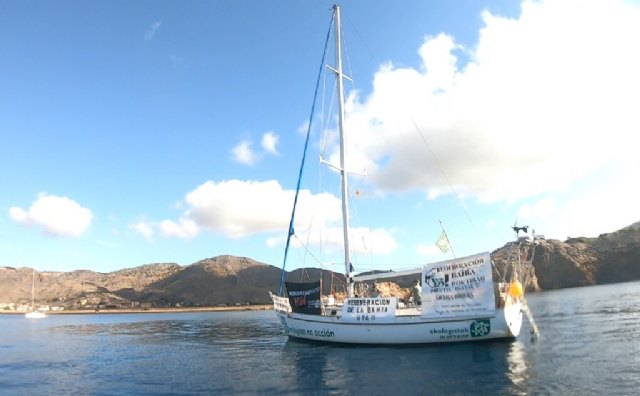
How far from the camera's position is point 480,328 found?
92.5 ft

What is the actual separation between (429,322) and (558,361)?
793 cm

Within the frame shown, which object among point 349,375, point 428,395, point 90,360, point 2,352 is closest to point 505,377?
point 428,395

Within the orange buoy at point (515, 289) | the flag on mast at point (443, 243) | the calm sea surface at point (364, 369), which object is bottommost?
the calm sea surface at point (364, 369)

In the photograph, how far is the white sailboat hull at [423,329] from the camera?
92.4ft

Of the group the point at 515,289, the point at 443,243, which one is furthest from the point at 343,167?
the point at 515,289

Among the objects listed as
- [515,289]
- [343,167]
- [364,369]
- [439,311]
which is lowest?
[364,369]

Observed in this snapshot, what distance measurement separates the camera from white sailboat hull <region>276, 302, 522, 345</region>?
92.4 ft

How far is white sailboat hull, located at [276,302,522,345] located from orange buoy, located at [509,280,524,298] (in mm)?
825

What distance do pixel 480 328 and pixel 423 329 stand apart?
3.49 meters

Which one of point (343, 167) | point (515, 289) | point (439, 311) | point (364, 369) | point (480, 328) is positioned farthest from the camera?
point (343, 167)

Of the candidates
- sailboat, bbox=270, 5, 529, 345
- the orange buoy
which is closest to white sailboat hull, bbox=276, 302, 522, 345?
sailboat, bbox=270, 5, 529, 345

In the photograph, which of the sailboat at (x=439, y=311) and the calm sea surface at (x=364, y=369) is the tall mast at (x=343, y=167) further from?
the calm sea surface at (x=364, y=369)

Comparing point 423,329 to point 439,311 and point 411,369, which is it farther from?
point 411,369

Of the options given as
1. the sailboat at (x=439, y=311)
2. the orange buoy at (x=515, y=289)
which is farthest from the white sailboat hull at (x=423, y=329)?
the orange buoy at (x=515, y=289)
